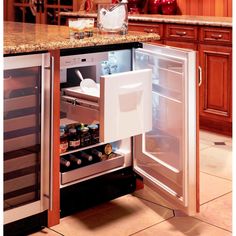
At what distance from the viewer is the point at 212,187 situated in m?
3.06

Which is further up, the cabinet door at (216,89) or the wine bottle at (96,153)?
the cabinet door at (216,89)

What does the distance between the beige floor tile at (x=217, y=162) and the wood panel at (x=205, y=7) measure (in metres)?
1.67

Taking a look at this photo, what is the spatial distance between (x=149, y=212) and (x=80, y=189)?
39 centimetres

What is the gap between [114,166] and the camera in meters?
2.86

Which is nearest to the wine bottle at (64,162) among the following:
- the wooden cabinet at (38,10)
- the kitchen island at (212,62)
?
the kitchen island at (212,62)

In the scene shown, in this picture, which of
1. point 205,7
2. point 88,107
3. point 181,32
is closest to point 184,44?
point 181,32

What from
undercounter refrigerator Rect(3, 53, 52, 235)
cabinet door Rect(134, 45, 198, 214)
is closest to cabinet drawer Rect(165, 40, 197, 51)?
cabinet door Rect(134, 45, 198, 214)

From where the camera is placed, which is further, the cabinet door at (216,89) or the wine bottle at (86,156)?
the cabinet door at (216,89)

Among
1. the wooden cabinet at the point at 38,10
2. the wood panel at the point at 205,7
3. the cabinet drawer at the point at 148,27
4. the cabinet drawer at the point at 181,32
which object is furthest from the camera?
the wooden cabinet at the point at 38,10

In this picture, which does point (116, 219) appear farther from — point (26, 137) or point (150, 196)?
point (26, 137)

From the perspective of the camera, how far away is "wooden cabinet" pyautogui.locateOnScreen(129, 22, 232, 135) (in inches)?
161

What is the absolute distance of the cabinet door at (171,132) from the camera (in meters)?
2.36

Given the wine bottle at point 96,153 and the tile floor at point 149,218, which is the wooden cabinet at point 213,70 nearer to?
the tile floor at point 149,218

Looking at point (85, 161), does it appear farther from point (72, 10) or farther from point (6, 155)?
point (72, 10)
